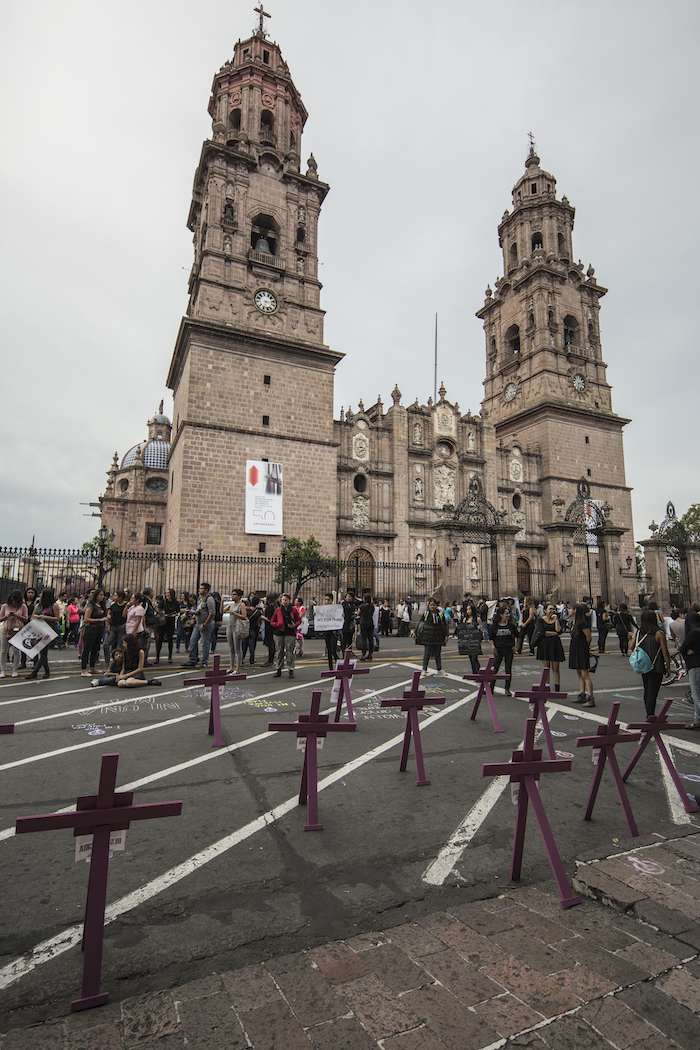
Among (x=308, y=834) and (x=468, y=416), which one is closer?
(x=308, y=834)

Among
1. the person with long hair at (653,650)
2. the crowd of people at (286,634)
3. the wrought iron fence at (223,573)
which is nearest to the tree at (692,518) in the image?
the wrought iron fence at (223,573)

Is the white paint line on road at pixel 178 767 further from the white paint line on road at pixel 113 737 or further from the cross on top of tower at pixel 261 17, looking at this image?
the cross on top of tower at pixel 261 17

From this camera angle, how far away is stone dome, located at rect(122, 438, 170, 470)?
54388 mm

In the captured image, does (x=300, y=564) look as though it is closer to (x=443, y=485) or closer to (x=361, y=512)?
(x=361, y=512)

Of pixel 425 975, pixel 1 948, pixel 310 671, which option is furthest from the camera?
pixel 310 671

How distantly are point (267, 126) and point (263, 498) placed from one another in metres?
25.9

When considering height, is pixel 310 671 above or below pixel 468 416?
below

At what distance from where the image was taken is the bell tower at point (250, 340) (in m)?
27.0

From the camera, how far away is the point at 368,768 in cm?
544

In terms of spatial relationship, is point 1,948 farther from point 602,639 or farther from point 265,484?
point 265,484

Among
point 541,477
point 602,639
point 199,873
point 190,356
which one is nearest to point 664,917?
point 199,873

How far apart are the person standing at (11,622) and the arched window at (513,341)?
146 feet

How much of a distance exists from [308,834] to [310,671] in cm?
860

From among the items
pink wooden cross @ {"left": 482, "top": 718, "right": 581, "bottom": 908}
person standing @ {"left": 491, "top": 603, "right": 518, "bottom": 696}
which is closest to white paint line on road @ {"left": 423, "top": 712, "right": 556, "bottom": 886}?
pink wooden cross @ {"left": 482, "top": 718, "right": 581, "bottom": 908}
